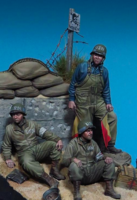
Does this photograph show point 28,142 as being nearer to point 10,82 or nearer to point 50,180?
point 50,180

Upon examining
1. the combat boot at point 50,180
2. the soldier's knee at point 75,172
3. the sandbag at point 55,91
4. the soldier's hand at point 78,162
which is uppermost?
the sandbag at point 55,91

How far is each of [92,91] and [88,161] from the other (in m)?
1.36

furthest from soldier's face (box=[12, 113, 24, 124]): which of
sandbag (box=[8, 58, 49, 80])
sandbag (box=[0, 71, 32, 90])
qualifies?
sandbag (box=[8, 58, 49, 80])

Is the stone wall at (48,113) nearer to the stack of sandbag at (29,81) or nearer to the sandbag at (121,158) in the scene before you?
the stack of sandbag at (29,81)

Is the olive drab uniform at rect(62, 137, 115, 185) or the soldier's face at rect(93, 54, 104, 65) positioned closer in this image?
the olive drab uniform at rect(62, 137, 115, 185)

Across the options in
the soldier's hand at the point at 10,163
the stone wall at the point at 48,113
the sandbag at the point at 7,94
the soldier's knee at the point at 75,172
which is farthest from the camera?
the stone wall at the point at 48,113

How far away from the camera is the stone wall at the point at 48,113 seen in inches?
207

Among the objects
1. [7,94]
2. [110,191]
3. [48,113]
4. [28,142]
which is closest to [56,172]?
[28,142]

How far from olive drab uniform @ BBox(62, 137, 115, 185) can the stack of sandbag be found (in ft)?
4.98

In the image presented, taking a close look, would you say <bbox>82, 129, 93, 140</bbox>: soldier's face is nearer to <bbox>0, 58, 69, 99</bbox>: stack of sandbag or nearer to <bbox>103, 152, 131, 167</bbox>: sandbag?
<bbox>103, 152, 131, 167</bbox>: sandbag

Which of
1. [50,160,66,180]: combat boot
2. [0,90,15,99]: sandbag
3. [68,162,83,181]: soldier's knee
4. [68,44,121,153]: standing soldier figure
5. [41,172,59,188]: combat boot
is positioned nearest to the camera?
[68,162,83,181]: soldier's knee

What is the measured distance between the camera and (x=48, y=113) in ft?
18.1

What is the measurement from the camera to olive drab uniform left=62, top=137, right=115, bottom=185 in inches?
165

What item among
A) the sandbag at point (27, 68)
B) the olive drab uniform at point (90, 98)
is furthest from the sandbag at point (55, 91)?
the olive drab uniform at point (90, 98)
